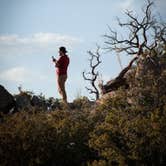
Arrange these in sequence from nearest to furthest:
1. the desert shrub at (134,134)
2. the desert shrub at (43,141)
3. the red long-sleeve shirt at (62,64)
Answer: the desert shrub at (134,134) < the desert shrub at (43,141) < the red long-sleeve shirt at (62,64)

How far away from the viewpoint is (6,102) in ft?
61.5

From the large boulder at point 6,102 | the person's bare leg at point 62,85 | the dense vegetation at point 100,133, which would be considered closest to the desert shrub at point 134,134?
the dense vegetation at point 100,133

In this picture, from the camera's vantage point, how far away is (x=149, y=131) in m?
11.2

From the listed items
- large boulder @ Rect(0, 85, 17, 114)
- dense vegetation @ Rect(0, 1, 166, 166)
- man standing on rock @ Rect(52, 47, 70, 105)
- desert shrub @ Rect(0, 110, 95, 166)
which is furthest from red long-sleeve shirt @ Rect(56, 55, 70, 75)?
desert shrub @ Rect(0, 110, 95, 166)

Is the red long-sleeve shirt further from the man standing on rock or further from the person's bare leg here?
the person's bare leg

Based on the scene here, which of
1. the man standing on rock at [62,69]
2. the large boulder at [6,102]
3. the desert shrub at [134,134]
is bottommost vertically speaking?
the desert shrub at [134,134]

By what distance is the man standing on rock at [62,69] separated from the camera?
1803 cm

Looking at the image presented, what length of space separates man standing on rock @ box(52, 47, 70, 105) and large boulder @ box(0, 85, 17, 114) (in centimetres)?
199

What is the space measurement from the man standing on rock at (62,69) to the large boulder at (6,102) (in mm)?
1991

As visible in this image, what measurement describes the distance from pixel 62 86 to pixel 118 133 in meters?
6.41

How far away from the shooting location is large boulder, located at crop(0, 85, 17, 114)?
60.7 ft

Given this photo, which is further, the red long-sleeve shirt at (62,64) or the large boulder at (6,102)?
the large boulder at (6,102)

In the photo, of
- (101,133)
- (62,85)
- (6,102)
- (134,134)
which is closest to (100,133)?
(101,133)

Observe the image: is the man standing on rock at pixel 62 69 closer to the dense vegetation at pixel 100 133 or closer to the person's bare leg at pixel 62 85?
the person's bare leg at pixel 62 85
